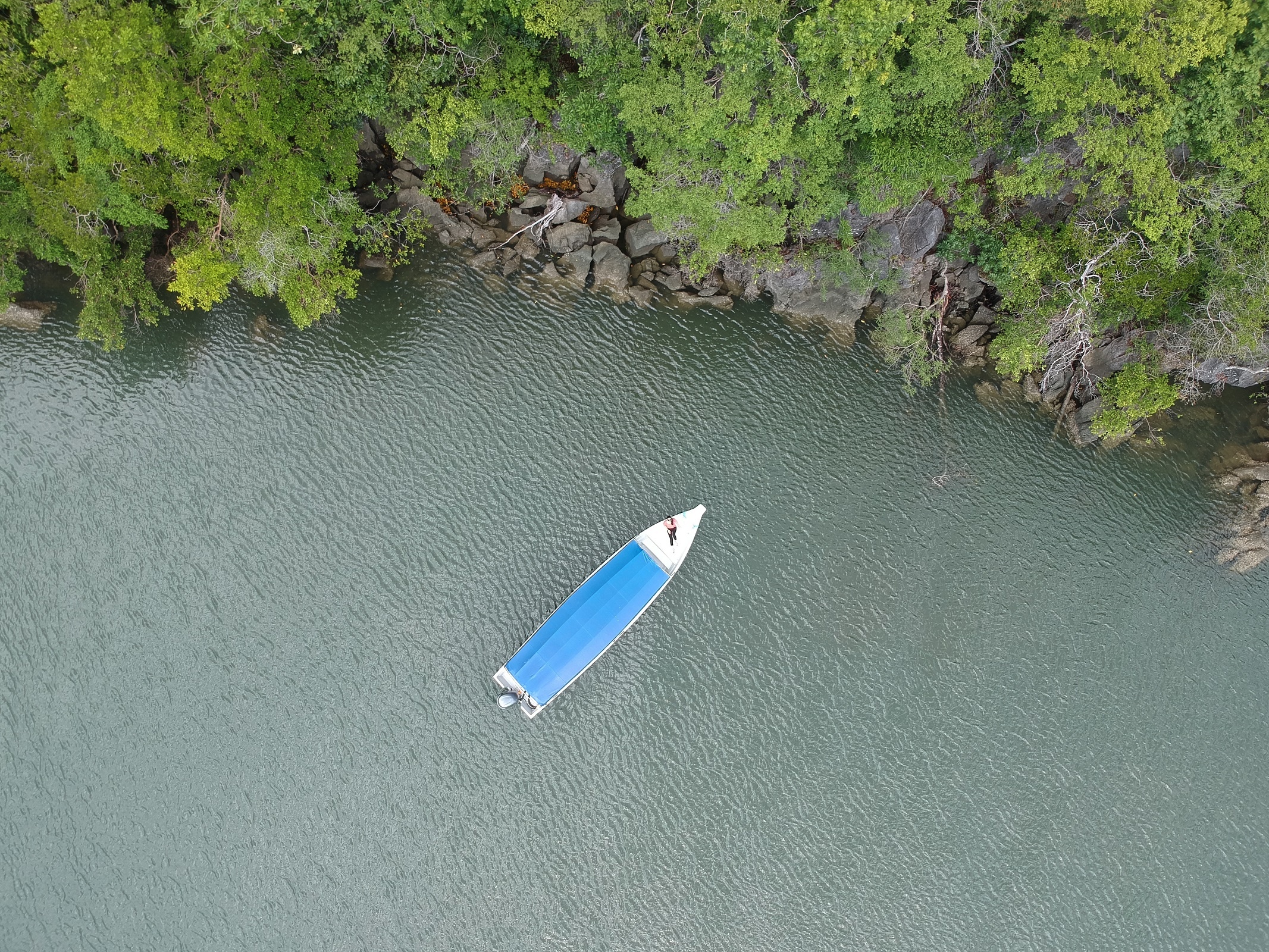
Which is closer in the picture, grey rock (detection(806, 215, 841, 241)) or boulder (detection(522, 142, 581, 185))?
grey rock (detection(806, 215, 841, 241))

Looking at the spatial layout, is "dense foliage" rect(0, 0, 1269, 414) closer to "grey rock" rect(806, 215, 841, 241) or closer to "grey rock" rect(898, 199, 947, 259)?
"grey rock" rect(806, 215, 841, 241)

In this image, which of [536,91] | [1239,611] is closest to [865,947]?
[1239,611]

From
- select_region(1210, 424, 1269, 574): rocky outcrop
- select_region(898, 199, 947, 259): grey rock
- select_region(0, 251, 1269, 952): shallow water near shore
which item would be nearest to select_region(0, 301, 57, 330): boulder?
select_region(0, 251, 1269, 952): shallow water near shore

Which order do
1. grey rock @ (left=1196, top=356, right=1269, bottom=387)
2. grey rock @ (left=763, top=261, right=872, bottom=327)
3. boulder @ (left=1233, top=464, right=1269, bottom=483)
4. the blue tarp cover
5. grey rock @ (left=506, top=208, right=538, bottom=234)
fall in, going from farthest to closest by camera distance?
grey rock @ (left=506, top=208, right=538, bottom=234) < boulder @ (left=1233, top=464, right=1269, bottom=483) < grey rock @ (left=763, top=261, right=872, bottom=327) < grey rock @ (left=1196, top=356, right=1269, bottom=387) < the blue tarp cover

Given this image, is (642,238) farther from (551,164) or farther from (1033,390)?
(1033,390)

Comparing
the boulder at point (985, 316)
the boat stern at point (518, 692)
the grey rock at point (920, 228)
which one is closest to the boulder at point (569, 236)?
the grey rock at point (920, 228)

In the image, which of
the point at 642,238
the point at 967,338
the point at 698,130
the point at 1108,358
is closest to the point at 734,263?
the point at 642,238
